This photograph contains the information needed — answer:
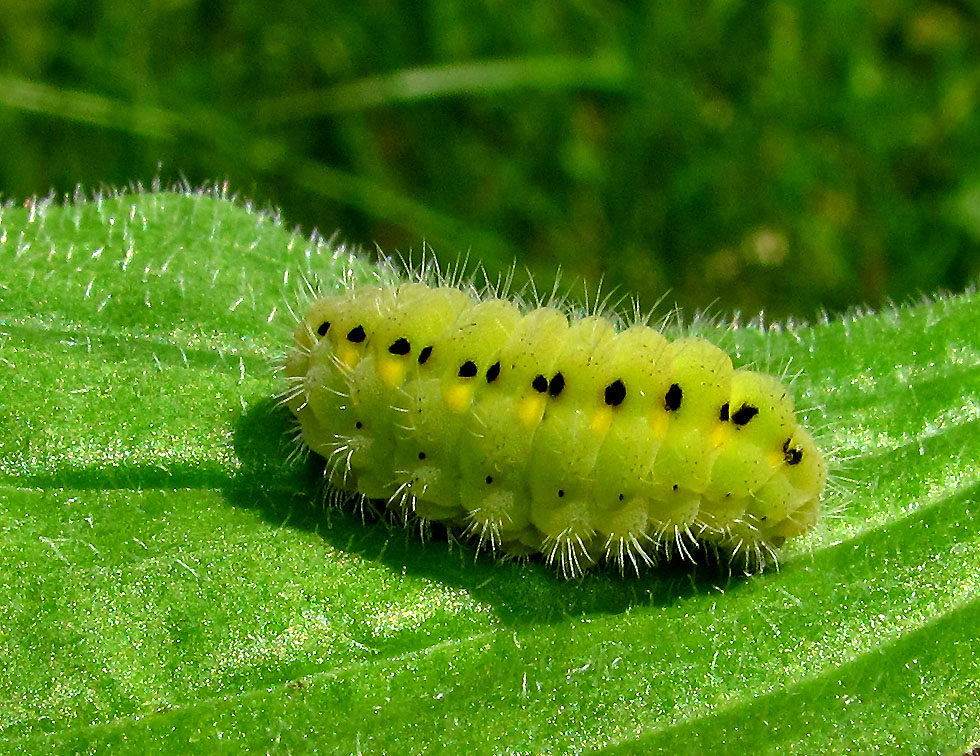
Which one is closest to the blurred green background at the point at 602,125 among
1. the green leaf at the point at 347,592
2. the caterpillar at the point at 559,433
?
the green leaf at the point at 347,592

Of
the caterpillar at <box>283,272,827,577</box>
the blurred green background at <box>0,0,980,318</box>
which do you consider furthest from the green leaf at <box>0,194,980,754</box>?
the blurred green background at <box>0,0,980,318</box>

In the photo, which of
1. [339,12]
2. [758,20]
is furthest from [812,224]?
[339,12]

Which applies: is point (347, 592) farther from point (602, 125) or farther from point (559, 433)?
point (602, 125)

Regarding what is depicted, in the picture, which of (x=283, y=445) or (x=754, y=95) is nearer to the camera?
(x=283, y=445)

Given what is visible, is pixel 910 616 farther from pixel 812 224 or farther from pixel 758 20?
pixel 758 20

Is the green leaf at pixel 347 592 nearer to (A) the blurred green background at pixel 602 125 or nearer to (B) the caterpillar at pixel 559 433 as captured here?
(B) the caterpillar at pixel 559 433

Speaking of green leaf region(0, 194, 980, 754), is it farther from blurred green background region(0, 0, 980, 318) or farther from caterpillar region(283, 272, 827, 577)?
blurred green background region(0, 0, 980, 318)
